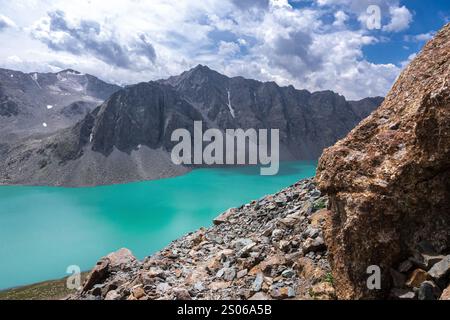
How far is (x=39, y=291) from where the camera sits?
43.2 metres

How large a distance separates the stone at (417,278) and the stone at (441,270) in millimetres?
119

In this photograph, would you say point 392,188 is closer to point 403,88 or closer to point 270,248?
point 403,88

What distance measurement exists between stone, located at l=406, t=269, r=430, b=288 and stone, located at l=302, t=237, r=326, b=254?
313cm

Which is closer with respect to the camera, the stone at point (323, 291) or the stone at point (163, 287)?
the stone at point (323, 291)

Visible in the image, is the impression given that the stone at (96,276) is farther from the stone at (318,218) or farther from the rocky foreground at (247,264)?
the stone at (318,218)

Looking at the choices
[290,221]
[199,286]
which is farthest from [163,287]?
[290,221]

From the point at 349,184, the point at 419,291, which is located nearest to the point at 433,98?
the point at 349,184

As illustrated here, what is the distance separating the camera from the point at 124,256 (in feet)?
63.6

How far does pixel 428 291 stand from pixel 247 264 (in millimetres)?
5955

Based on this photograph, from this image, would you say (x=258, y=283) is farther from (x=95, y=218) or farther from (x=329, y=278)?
(x=95, y=218)

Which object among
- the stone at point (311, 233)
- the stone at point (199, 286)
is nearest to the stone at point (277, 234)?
the stone at point (311, 233)

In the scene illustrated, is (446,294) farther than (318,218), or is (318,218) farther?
(318,218)

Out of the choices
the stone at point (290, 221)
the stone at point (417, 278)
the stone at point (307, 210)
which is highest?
the stone at point (307, 210)

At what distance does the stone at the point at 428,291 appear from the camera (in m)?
6.06
